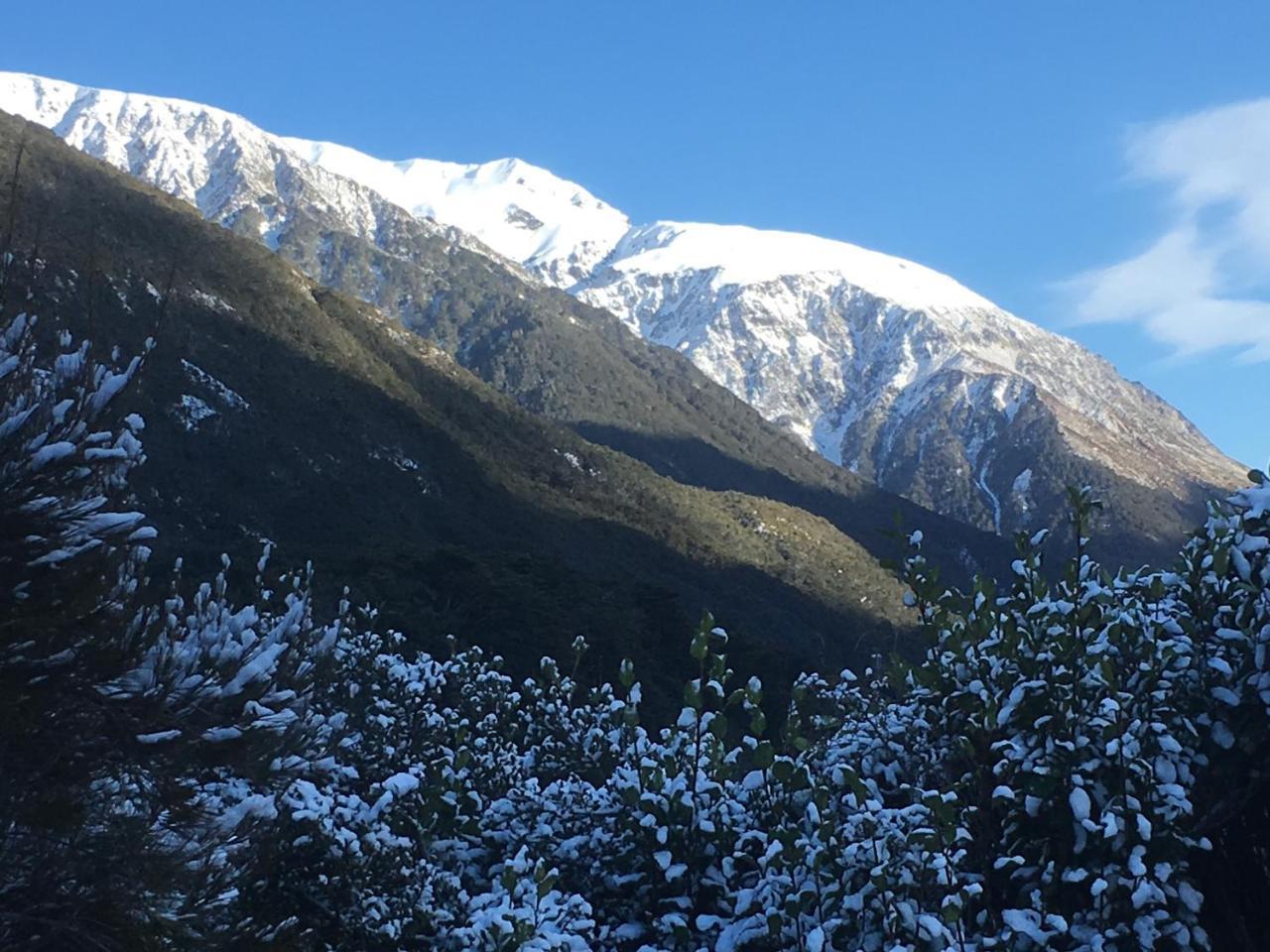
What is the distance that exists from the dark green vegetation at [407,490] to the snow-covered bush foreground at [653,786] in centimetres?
2863

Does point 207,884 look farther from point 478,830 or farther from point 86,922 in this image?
point 478,830

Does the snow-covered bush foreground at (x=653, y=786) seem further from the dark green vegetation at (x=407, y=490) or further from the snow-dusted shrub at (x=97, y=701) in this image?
the dark green vegetation at (x=407, y=490)

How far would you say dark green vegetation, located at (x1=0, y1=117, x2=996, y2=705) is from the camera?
51.5 meters

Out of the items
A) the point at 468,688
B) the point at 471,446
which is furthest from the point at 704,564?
the point at 468,688

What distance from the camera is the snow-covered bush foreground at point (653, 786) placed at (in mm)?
4664

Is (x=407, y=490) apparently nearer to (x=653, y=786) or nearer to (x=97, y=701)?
(x=97, y=701)

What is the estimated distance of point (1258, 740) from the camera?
4.92 meters

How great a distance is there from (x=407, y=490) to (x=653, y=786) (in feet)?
258

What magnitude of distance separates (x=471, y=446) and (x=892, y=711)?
9268 cm

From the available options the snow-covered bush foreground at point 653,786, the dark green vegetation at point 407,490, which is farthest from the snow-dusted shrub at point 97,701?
the dark green vegetation at point 407,490

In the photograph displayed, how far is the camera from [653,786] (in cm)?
552

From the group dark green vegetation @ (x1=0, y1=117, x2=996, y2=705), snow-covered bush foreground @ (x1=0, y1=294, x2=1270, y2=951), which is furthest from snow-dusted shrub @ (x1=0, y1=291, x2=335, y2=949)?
dark green vegetation @ (x1=0, y1=117, x2=996, y2=705)

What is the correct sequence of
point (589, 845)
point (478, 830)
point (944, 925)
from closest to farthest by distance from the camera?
point (944, 925), point (589, 845), point (478, 830)

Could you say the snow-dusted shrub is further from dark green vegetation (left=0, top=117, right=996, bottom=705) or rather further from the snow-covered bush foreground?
dark green vegetation (left=0, top=117, right=996, bottom=705)
